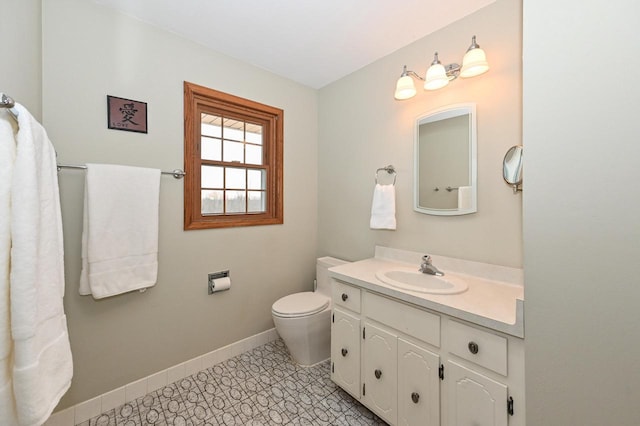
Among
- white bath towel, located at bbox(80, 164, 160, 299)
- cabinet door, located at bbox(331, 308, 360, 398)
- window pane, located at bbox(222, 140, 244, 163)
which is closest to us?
white bath towel, located at bbox(80, 164, 160, 299)

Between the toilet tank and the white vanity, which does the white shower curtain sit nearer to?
the white vanity

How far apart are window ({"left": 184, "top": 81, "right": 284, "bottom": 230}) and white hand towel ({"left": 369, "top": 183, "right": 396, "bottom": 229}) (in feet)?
3.04

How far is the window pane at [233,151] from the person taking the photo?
218 cm

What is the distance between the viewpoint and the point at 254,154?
2363 millimetres

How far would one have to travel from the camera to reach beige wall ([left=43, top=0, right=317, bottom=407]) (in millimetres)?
1464

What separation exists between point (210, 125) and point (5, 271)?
1632mm

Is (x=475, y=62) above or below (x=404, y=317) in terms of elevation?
above

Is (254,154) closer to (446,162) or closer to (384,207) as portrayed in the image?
(384,207)

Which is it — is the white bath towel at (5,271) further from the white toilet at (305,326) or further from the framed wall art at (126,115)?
the white toilet at (305,326)

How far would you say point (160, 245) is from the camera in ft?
5.87

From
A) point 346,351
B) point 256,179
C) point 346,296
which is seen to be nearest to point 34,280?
point 346,296

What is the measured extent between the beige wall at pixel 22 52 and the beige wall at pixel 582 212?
1966mm

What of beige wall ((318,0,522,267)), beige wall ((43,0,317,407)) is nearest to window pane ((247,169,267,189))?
beige wall ((43,0,317,407))

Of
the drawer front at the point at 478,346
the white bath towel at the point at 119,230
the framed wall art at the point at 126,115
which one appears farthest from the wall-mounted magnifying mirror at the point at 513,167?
the framed wall art at the point at 126,115
